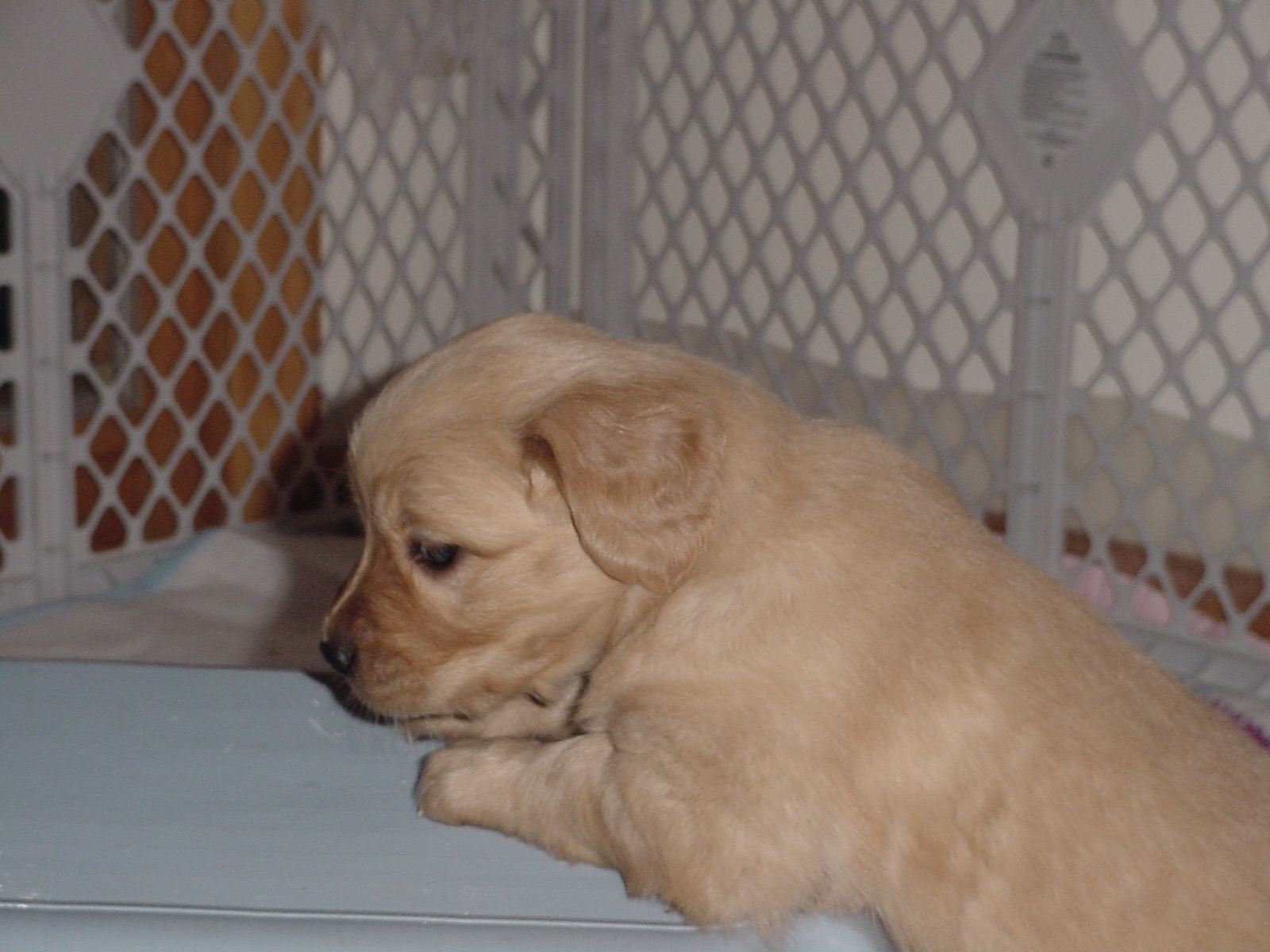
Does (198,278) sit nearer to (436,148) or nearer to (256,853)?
(436,148)

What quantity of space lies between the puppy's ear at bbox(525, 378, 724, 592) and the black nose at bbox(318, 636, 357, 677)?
10.9 inches

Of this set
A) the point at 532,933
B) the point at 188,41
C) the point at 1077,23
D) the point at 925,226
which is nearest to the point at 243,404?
the point at 188,41

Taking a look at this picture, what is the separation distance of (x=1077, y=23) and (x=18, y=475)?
203cm

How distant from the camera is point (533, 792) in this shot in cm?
148

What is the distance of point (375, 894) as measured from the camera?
142cm

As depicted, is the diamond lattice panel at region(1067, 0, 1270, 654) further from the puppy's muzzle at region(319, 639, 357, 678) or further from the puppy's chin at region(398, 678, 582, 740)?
the puppy's muzzle at region(319, 639, 357, 678)

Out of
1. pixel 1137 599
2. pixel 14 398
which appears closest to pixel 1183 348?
pixel 1137 599

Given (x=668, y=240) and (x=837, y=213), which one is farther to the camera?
(x=837, y=213)

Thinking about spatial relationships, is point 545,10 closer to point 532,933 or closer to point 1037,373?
point 1037,373

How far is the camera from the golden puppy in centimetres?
134

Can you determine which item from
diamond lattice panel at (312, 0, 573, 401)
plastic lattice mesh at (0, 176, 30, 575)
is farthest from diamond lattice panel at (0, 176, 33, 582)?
diamond lattice panel at (312, 0, 573, 401)

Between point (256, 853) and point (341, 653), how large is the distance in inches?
8.7

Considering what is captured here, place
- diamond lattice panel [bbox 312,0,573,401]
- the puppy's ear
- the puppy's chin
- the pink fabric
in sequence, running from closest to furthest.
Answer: the puppy's ear < the puppy's chin < the pink fabric < diamond lattice panel [bbox 312,0,573,401]

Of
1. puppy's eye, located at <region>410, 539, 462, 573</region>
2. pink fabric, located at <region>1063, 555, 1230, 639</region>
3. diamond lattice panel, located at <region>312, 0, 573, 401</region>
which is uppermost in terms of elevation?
diamond lattice panel, located at <region>312, 0, 573, 401</region>
